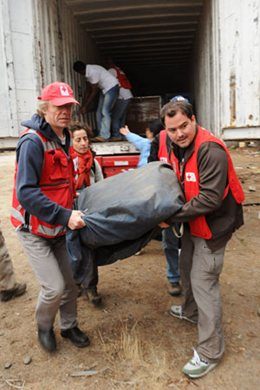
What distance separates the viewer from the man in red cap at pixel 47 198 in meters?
2.33

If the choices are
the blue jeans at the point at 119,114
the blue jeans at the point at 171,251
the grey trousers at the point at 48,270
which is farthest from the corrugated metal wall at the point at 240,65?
the blue jeans at the point at 119,114

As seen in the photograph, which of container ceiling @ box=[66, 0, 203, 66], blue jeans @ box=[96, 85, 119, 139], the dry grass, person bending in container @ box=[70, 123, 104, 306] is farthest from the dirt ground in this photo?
container ceiling @ box=[66, 0, 203, 66]

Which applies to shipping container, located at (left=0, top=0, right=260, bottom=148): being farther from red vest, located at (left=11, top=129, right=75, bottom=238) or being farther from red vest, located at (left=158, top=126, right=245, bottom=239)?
red vest, located at (left=11, top=129, right=75, bottom=238)

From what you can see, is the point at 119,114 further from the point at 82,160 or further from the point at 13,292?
the point at 13,292

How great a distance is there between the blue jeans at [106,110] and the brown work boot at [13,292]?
2860mm

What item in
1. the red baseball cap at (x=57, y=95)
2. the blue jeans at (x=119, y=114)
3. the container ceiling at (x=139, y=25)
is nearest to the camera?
the red baseball cap at (x=57, y=95)

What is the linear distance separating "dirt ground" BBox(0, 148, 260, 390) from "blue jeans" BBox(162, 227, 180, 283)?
205mm

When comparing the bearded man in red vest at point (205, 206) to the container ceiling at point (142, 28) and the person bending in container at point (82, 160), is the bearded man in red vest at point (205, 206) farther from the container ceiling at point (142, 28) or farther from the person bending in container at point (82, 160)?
the container ceiling at point (142, 28)

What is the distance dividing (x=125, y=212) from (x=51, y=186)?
571 mm

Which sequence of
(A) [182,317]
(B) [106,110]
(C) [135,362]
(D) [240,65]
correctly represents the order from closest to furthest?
(C) [135,362] → (A) [182,317] → (D) [240,65] → (B) [106,110]

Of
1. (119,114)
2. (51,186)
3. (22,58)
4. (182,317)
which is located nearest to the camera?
(51,186)

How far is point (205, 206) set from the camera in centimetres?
225

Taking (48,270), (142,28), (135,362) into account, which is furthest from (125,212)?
(142,28)

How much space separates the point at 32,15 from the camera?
3.71 m
